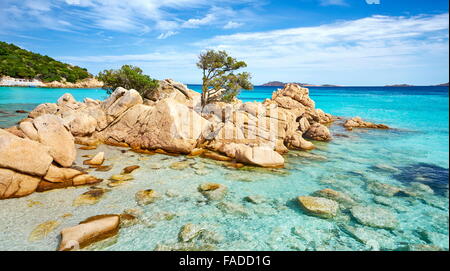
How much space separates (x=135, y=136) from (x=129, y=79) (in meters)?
18.1

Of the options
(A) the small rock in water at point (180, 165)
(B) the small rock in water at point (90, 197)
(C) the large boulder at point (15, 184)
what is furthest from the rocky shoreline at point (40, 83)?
(B) the small rock in water at point (90, 197)

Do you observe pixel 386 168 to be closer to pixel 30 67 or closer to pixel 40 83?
pixel 40 83

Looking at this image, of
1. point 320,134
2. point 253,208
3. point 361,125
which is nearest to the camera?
point 253,208

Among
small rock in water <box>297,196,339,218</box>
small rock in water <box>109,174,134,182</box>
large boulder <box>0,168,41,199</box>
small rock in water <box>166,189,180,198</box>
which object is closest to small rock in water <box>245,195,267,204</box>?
small rock in water <box>297,196,339,218</box>

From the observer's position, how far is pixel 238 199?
37.7ft

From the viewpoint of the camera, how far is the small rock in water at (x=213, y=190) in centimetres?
1162

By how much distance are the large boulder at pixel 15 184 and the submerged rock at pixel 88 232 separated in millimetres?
4108

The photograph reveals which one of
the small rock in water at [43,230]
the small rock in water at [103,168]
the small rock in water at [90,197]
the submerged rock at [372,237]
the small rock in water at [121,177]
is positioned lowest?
the submerged rock at [372,237]

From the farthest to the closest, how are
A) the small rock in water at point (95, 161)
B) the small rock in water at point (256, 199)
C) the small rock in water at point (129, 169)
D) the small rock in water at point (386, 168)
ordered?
1. the small rock in water at point (386, 168)
2. the small rock in water at point (95, 161)
3. the small rock in water at point (129, 169)
4. the small rock in water at point (256, 199)

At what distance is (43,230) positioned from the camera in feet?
27.1

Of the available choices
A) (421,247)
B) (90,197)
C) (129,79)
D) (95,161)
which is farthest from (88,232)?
(129,79)

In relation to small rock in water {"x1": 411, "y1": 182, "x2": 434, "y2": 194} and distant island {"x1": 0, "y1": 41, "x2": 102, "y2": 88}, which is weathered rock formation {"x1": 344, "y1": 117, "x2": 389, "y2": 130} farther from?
distant island {"x1": 0, "y1": 41, "x2": 102, "y2": 88}

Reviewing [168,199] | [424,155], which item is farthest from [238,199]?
[424,155]

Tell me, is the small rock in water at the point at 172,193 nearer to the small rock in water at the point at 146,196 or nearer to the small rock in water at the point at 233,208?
the small rock in water at the point at 146,196
